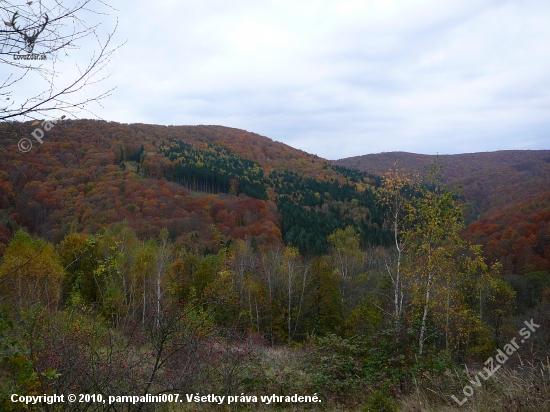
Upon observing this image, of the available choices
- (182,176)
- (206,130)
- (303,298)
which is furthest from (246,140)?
(303,298)

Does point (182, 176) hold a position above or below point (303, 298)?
above

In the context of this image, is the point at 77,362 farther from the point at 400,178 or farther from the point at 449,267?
the point at 400,178

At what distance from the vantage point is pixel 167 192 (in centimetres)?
7456

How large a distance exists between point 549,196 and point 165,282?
75.2m

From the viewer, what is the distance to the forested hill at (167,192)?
3053 mm

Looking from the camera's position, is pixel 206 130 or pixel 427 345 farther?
pixel 206 130

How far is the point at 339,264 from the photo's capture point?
1580 inches

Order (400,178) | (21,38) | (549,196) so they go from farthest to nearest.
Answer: (549,196) → (400,178) → (21,38)

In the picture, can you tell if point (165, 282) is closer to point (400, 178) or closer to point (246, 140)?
point (400, 178)

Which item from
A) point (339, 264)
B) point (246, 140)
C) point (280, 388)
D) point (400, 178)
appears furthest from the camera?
point (246, 140)

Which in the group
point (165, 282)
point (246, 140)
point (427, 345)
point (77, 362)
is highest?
point (246, 140)

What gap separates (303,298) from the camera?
76.0ft

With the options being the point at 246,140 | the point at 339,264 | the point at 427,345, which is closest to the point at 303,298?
the point at 427,345

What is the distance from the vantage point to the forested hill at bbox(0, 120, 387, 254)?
305cm
